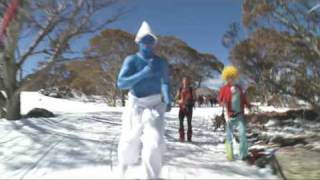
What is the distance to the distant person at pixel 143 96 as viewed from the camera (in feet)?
18.8

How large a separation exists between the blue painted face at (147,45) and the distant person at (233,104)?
245 centimetres

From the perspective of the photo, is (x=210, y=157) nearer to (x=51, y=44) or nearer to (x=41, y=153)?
(x=41, y=153)

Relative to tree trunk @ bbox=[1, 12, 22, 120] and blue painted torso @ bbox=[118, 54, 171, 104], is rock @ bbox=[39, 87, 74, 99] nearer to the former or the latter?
tree trunk @ bbox=[1, 12, 22, 120]

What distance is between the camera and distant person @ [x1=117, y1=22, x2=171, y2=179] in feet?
18.8

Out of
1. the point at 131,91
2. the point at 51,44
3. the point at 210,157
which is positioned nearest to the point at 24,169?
the point at 131,91

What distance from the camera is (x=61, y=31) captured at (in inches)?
658

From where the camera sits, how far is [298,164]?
23.0ft

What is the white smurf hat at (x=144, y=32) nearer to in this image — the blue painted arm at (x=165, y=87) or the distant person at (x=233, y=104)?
the blue painted arm at (x=165, y=87)

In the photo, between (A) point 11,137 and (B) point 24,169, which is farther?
(A) point 11,137

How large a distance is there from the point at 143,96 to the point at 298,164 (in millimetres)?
2576

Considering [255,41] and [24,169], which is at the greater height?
[255,41]

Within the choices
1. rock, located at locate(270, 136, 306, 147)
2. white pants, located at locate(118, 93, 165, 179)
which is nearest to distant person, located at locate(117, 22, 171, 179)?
white pants, located at locate(118, 93, 165, 179)

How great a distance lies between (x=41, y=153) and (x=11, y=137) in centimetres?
202

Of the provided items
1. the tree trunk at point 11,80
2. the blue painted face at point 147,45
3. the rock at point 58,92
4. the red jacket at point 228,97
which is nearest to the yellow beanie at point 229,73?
the red jacket at point 228,97
